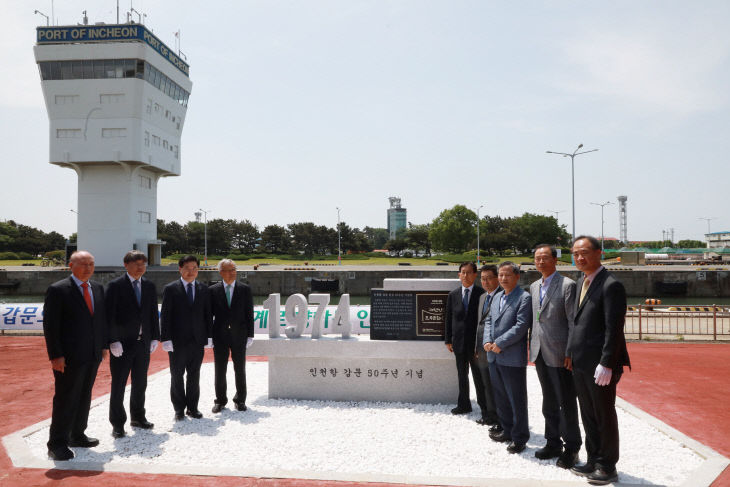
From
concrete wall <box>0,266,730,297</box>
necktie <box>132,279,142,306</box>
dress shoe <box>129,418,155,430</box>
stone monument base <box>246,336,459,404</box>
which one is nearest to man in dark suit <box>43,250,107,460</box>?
necktie <box>132,279,142,306</box>

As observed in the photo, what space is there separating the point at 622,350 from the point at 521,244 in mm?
95561

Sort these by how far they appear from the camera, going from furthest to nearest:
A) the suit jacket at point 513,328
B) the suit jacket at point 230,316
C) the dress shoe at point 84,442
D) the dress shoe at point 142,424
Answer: the suit jacket at point 230,316
the dress shoe at point 142,424
the dress shoe at point 84,442
the suit jacket at point 513,328

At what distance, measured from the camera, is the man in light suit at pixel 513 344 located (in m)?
5.79

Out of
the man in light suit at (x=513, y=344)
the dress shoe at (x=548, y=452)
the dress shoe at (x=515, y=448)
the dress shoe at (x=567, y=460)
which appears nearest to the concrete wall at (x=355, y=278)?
the man in light suit at (x=513, y=344)

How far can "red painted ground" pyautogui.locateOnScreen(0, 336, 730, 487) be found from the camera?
16.9ft

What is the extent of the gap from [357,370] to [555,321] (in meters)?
4.05

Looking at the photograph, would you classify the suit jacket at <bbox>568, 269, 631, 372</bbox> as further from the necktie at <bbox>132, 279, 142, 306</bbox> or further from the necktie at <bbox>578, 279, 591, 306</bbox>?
the necktie at <bbox>132, 279, 142, 306</bbox>

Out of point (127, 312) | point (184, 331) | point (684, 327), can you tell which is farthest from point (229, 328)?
point (684, 327)

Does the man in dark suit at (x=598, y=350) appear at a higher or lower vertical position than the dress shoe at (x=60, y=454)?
higher

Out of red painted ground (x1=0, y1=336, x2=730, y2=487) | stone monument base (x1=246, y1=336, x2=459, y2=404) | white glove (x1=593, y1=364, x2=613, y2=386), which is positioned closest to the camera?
white glove (x1=593, y1=364, x2=613, y2=386)

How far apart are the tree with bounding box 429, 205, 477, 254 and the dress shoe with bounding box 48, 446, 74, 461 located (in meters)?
86.1

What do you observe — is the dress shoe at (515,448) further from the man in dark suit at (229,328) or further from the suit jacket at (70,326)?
the suit jacket at (70,326)

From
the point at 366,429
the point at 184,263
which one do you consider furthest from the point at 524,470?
the point at 184,263

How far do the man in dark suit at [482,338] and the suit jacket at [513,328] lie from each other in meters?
0.49
